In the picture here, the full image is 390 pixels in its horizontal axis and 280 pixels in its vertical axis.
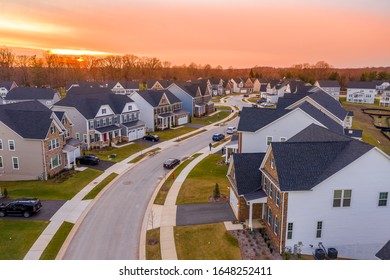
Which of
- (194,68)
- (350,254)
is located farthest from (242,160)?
(194,68)

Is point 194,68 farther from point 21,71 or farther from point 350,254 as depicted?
point 350,254

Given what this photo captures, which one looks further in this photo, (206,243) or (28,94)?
(28,94)

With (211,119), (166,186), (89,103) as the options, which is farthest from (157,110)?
(166,186)

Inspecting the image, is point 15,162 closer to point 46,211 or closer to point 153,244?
point 46,211

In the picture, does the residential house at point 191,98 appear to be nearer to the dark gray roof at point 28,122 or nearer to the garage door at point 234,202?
the dark gray roof at point 28,122
